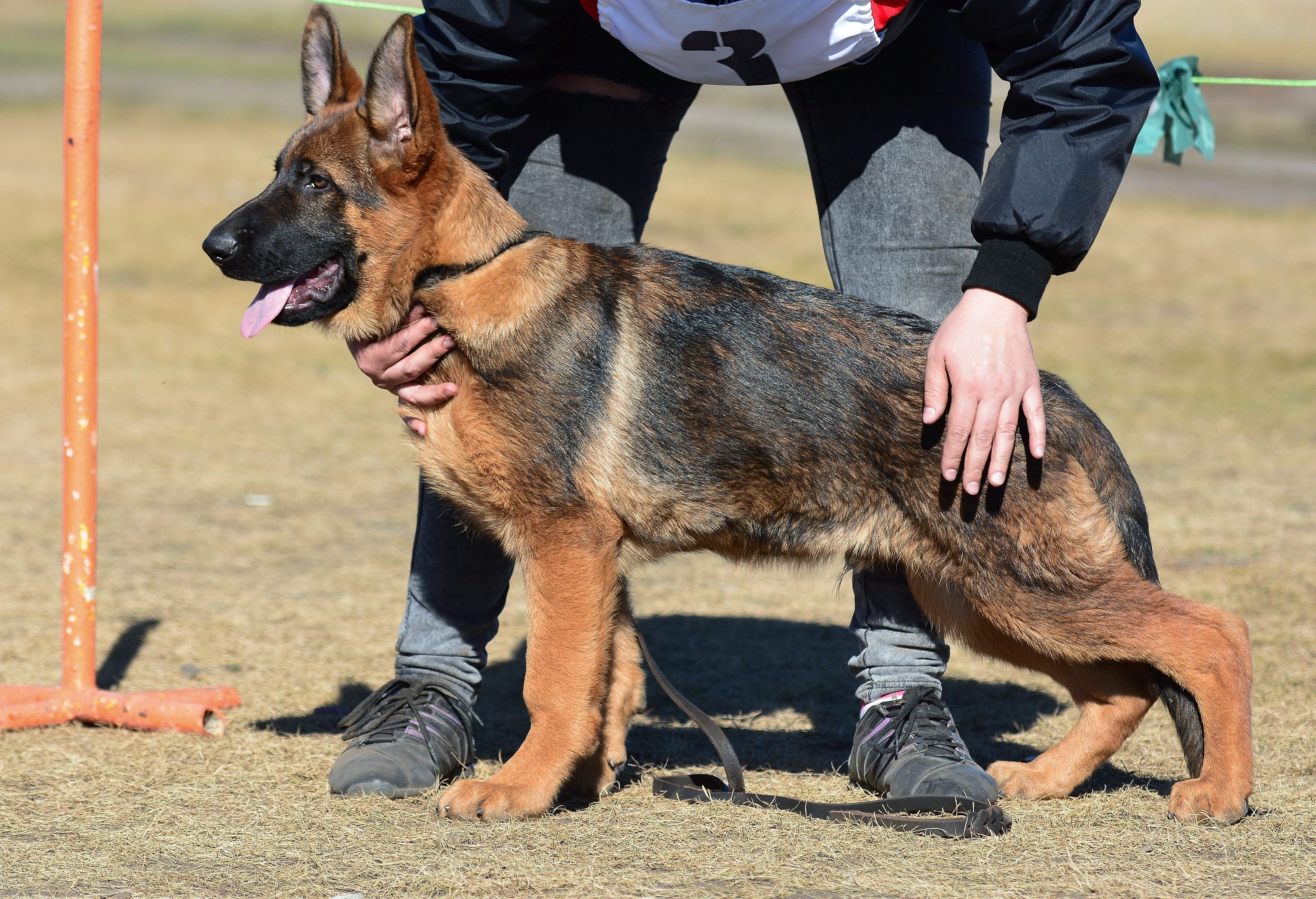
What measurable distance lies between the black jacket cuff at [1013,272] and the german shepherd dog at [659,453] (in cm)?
30

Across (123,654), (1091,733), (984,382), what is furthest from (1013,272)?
(123,654)

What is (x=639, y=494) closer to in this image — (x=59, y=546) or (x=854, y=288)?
(x=854, y=288)

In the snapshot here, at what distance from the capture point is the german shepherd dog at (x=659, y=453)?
3062 mm

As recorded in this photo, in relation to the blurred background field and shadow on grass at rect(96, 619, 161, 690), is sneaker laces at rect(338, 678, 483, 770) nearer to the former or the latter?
the blurred background field

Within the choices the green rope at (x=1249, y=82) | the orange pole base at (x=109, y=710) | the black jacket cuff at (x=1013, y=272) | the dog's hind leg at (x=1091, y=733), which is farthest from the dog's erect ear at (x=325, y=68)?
the green rope at (x=1249, y=82)

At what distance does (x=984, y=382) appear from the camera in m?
2.88

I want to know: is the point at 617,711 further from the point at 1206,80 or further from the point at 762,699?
the point at 1206,80

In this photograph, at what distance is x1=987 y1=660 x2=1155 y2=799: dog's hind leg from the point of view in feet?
10.8

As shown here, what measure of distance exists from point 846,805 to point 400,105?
79.9 inches

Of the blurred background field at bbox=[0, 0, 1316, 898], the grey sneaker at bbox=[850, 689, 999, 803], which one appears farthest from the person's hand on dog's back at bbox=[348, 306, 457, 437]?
the grey sneaker at bbox=[850, 689, 999, 803]

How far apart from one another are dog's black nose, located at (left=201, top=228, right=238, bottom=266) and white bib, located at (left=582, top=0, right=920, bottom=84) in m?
1.04

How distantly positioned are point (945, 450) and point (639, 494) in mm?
760

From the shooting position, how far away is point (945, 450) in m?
2.95

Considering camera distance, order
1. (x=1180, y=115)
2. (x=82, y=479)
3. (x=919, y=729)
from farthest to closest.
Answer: (x=1180, y=115) → (x=82, y=479) → (x=919, y=729)
